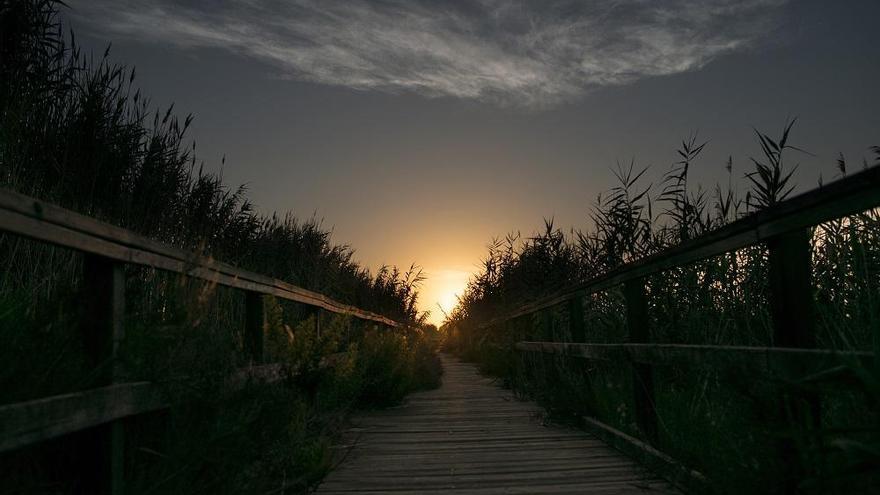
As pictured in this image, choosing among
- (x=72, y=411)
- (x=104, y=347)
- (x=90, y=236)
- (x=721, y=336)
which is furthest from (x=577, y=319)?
(x=72, y=411)

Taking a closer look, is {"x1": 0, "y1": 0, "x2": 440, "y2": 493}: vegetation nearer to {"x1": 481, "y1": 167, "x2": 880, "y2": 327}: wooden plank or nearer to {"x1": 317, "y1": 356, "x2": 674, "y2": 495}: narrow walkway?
{"x1": 317, "y1": 356, "x2": 674, "y2": 495}: narrow walkway

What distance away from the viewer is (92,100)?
5.57 m

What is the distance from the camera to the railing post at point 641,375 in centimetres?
443

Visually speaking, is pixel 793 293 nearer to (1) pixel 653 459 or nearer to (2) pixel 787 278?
(2) pixel 787 278

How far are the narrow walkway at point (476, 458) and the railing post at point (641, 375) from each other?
27cm

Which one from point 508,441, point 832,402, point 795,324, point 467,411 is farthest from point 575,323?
point 795,324

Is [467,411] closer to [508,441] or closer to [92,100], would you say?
[508,441]

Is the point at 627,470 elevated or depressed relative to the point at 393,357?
depressed

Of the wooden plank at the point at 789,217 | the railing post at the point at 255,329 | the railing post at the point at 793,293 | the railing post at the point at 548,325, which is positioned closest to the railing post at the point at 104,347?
the railing post at the point at 255,329

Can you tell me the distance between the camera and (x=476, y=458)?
491 centimetres

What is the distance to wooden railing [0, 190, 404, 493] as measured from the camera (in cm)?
199

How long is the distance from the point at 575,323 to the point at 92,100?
4.34m

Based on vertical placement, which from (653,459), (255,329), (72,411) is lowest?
(653,459)

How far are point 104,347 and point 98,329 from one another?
66 mm
